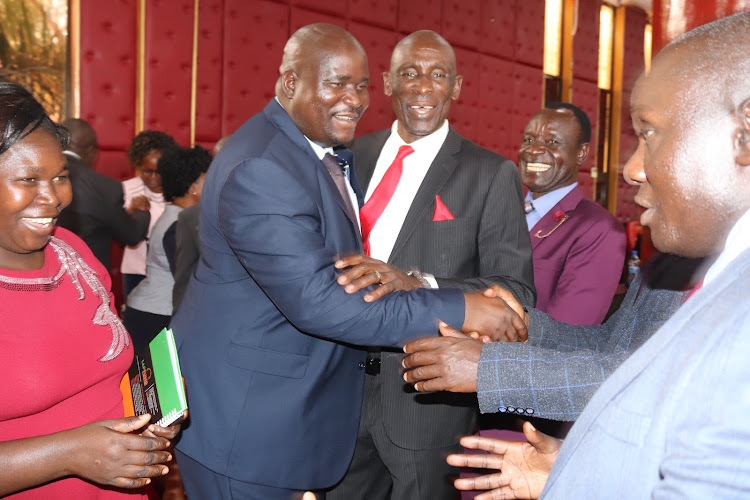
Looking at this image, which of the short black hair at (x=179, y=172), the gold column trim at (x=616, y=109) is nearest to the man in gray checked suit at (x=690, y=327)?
the short black hair at (x=179, y=172)

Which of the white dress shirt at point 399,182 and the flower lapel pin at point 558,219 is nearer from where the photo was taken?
the white dress shirt at point 399,182

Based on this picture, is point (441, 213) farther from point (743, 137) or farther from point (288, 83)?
point (743, 137)

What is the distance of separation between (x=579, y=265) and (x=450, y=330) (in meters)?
1.00

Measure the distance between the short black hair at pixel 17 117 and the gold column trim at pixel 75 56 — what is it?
3.38 metres

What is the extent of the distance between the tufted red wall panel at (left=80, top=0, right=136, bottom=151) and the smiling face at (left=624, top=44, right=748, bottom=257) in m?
4.40

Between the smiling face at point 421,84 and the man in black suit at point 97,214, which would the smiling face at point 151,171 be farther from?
the smiling face at point 421,84

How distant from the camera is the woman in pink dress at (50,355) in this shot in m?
1.25

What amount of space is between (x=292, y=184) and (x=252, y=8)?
4.22 meters

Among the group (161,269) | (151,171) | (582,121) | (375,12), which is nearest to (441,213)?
(582,121)

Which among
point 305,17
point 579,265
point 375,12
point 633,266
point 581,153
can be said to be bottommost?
point 633,266

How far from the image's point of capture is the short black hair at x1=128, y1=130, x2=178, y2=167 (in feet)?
13.9

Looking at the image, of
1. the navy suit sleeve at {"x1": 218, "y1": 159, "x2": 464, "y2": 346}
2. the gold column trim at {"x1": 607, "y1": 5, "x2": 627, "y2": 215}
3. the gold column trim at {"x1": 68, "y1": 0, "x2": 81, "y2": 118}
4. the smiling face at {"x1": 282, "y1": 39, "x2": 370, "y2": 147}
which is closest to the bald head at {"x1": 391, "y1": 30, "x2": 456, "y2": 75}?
the smiling face at {"x1": 282, "y1": 39, "x2": 370, "y2": 147}

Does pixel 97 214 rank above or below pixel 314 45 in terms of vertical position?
below

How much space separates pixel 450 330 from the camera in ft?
5.29
